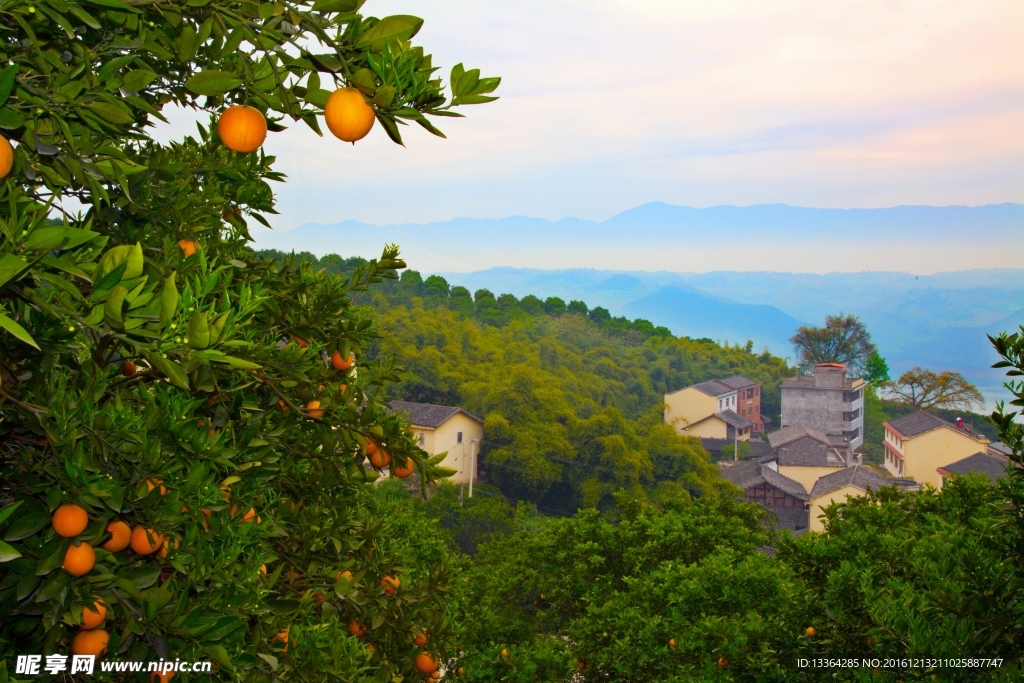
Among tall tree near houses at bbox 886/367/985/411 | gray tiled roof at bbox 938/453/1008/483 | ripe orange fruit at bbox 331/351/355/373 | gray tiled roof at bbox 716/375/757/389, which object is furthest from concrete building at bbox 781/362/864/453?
ripe orange fruit at bbox 331/351/355/373

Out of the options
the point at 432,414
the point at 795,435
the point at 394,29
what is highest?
the point at 394,29

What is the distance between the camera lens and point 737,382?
123 feet

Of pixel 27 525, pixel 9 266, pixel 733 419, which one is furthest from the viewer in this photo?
pixel 733 419

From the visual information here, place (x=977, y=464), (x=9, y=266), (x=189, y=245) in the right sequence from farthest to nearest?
(x=977, y=464) < (x=189, y=245) < (x=9, y=266)

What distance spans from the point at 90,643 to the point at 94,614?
0.06m

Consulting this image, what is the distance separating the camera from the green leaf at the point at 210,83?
1109mm

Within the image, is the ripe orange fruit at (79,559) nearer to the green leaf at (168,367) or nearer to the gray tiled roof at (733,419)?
the green leaf at (168,367)

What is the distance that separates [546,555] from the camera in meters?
7.40

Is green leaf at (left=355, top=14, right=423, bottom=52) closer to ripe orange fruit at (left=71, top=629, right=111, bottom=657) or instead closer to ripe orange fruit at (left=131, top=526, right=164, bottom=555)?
ripe orange fruit at (left=131, top=526, right=164, bottom=555)

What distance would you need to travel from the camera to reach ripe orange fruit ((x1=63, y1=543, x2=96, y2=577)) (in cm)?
114

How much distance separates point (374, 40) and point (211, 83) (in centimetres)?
25

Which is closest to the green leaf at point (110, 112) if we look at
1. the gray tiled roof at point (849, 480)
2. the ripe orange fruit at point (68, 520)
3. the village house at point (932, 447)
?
the ripe orange fruit at point (68, 520)

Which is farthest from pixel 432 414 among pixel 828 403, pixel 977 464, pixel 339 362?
pixel 339 362

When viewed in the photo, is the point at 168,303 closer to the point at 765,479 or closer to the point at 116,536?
the point at 116,536
